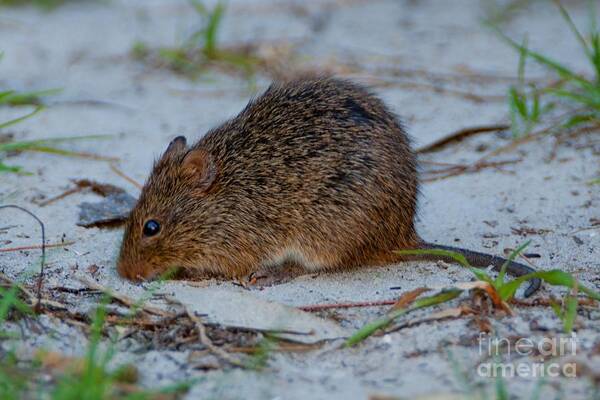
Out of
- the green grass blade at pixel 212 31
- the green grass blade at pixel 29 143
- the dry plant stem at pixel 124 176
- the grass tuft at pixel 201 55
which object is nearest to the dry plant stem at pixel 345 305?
the green grass blade at pixel 29 143

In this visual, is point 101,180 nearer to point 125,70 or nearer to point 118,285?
point 118,285

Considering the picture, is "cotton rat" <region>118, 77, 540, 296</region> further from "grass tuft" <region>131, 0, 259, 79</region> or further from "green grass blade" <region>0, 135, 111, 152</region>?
"grass tuft" <region>131, 0, 259, 79</region>

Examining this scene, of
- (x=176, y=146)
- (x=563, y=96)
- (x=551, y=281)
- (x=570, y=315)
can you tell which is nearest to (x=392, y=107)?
(x=563, y=96)

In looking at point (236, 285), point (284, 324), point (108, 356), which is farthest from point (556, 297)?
point (108, 356)

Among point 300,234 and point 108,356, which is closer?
point 108,356

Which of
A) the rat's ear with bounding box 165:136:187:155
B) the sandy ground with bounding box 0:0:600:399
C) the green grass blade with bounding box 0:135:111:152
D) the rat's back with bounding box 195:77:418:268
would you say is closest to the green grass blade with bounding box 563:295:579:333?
the sandy ground with bounding box 0:0:600:399

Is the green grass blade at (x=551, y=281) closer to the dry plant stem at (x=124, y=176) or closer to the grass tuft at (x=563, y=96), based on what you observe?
the grass tuft at (x=563, y=96)

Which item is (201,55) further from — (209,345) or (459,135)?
(209,345)

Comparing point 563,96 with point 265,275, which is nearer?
point 265,275
